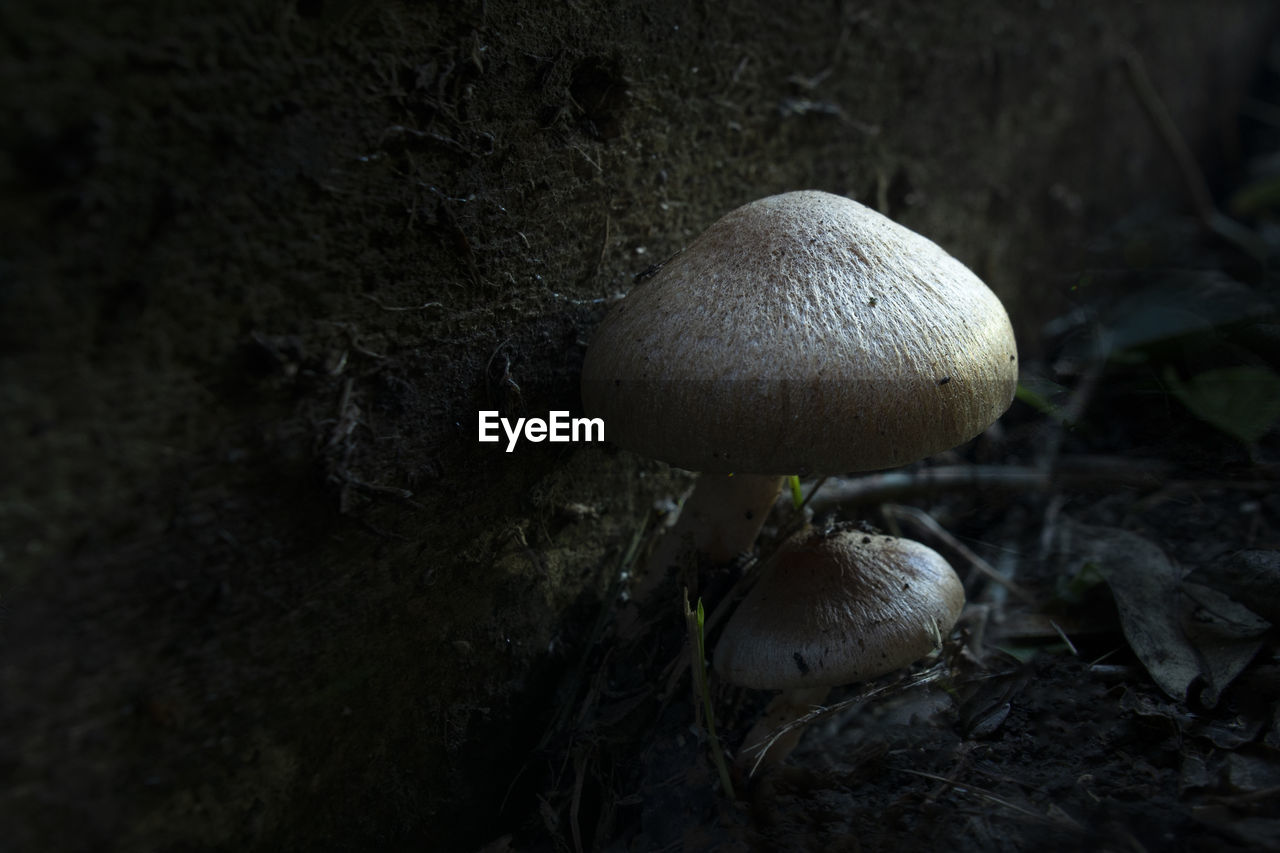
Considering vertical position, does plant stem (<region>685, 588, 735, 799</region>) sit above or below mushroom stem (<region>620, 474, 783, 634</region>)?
below

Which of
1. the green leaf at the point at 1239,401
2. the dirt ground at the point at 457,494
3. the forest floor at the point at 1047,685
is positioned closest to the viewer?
the dirt ground at the point at 457,494

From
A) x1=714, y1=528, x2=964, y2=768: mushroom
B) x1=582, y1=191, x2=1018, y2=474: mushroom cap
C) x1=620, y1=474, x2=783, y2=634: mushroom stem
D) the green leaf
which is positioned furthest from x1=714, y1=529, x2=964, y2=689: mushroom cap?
the green leaf

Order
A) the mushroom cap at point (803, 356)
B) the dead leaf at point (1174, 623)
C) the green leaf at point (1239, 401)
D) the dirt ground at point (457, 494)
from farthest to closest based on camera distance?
1. the green leaf at point (1239, 401)
2. the dead leaf at point (1174, 623)
3. the mushroom cap at point (803, 356)
4. the dirt ground at point (457, 494)

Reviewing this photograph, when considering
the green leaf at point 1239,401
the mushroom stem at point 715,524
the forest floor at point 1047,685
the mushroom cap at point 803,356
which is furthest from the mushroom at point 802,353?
the green leaf at point 1239,401

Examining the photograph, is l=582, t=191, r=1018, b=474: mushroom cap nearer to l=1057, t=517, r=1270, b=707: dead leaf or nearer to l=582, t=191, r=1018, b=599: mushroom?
l=582, t=191, r=1018, b=599: mushroom

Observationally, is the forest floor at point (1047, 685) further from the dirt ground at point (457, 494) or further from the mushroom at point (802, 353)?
the mushroom at point (802, 353)

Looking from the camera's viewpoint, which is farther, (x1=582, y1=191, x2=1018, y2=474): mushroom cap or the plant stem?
the plant stem
